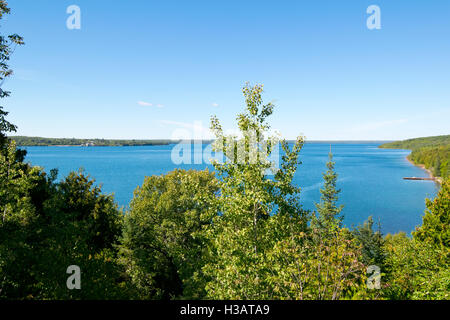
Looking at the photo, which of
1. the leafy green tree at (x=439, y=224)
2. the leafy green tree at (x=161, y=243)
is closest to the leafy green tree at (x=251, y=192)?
the leafy green tree at (x=161, y=243)

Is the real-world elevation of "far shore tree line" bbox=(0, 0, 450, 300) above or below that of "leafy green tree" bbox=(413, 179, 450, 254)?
above

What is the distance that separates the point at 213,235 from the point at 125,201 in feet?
182

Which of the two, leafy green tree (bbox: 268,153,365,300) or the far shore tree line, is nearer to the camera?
leafy green tree (bbox: 268,153,365,300)

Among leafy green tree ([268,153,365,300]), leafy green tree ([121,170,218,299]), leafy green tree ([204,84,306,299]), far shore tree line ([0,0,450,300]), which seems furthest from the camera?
leafy green tree ([121,170,218,299])

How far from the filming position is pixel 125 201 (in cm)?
5925

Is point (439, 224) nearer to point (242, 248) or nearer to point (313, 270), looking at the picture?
point (313, 270)

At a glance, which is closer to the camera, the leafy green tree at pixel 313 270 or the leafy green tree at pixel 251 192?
the leafy green tree at pixel 313 270

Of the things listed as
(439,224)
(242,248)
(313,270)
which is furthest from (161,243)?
(439,224)

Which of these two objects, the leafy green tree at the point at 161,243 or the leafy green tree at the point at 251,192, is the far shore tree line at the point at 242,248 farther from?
the leafy green tree at the point at 161,243

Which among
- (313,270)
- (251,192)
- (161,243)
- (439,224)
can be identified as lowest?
(161,243)

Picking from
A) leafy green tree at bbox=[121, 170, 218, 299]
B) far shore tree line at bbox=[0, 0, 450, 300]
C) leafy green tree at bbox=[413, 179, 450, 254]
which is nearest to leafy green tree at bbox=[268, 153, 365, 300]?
far shore tree line at bbox=[0, 0, 450, 300]

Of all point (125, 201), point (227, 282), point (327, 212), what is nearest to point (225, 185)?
point (227, 282)

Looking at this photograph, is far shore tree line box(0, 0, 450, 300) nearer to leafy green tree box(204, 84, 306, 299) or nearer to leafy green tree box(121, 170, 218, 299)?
leafy green tree box(204, 84, 306, 299)
